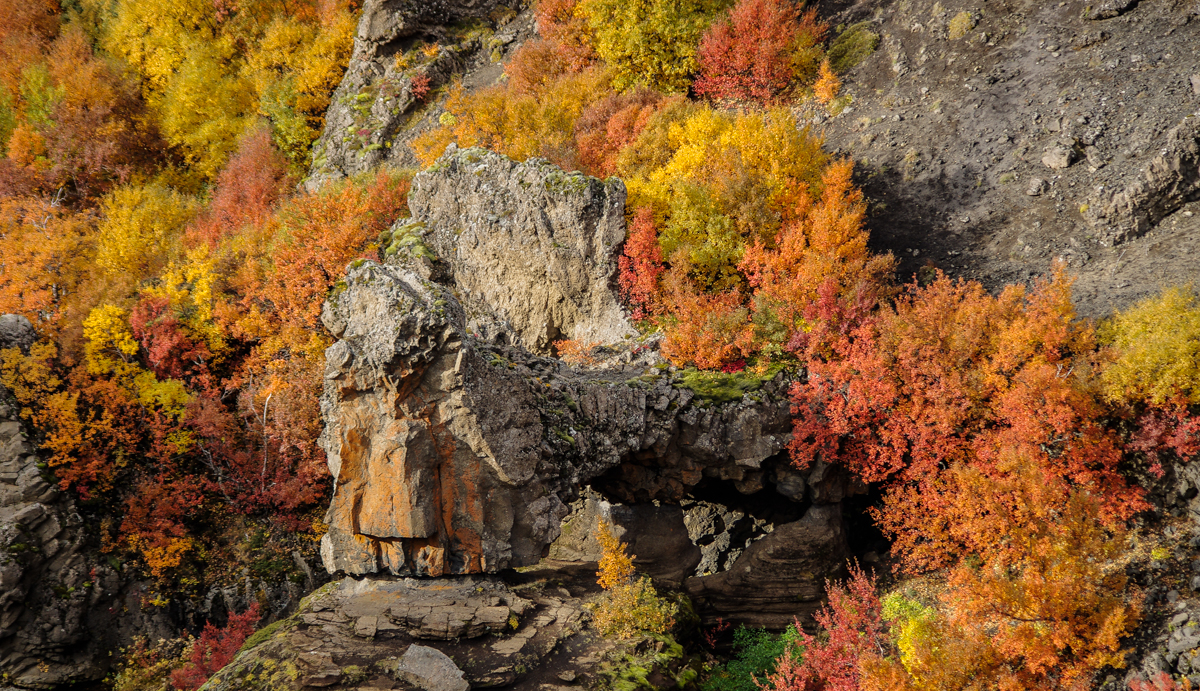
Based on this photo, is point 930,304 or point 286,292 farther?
point 286,292

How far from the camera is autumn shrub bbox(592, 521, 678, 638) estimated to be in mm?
16172

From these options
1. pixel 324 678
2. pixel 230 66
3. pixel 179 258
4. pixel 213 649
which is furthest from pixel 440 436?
pixel 230 66

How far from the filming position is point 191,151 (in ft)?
118

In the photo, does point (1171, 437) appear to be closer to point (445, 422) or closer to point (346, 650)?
point (445, 422)

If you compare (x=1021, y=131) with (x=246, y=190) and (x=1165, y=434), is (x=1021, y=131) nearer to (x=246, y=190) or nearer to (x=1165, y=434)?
(x=1165, y=434)

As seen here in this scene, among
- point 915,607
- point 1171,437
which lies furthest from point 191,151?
point 1171,437

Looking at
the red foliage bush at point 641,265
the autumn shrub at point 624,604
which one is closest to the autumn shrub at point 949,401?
the red foliage bush at point 641,265

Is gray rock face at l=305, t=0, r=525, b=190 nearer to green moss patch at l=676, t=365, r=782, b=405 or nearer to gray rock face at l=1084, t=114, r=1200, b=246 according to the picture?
green moss patch at l=676, t=365, r=782, b=405

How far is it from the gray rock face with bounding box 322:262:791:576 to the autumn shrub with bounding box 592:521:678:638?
194 cm

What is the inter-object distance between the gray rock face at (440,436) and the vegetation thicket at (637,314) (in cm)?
322

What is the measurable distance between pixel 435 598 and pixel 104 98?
1396 inches

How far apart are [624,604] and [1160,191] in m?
20.0

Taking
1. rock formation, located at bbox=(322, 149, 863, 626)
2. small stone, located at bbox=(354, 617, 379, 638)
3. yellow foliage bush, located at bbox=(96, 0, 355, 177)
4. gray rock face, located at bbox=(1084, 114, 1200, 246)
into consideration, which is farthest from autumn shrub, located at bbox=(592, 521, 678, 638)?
yellow foliage bush, located at bbox=(96, 0, 355, 177)

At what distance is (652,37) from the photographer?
95.8 feet
